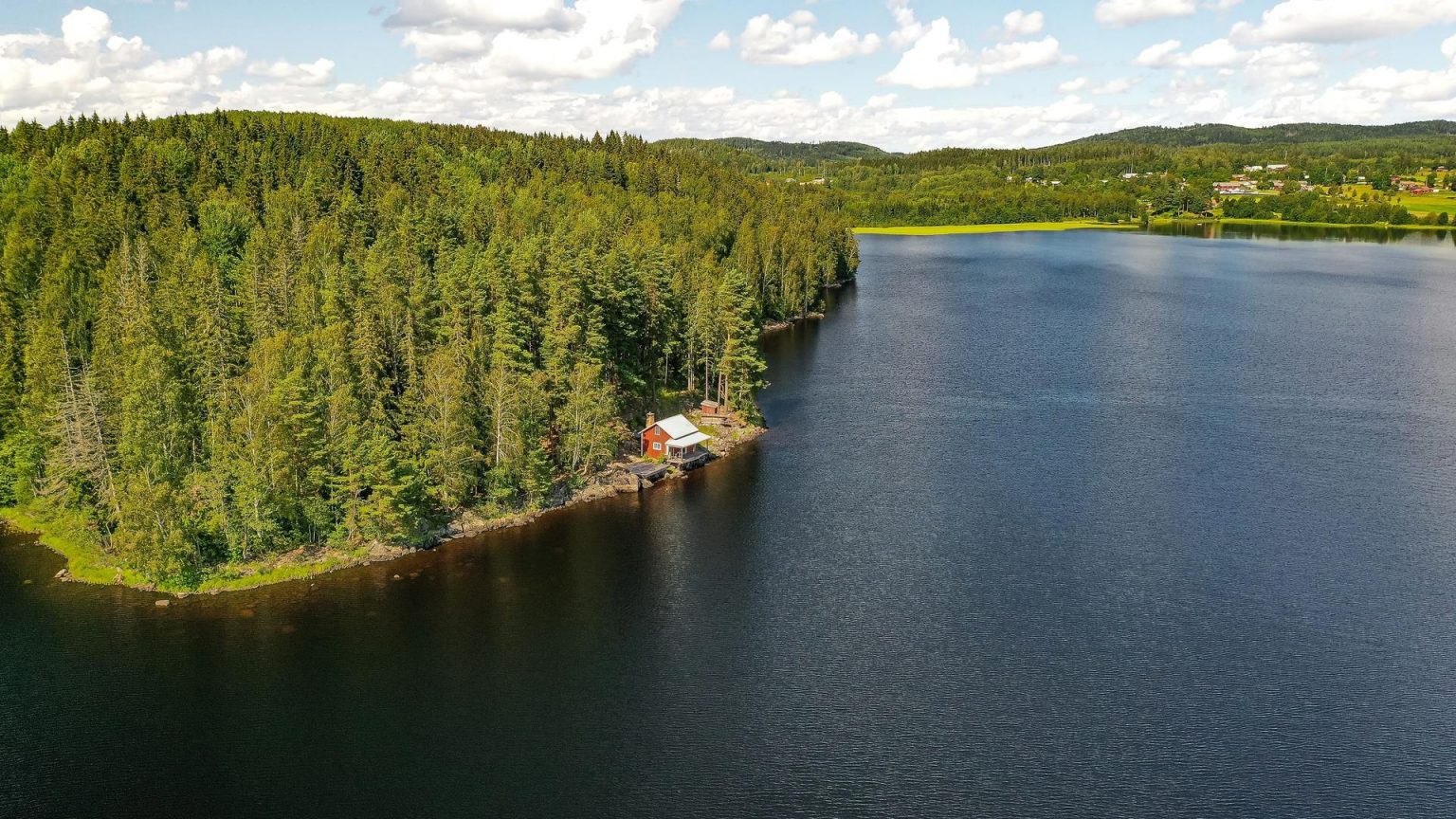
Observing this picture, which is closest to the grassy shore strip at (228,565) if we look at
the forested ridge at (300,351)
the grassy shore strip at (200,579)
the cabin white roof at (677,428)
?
the grassy shore strip at (200,579)

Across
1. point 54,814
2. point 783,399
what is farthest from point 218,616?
point 783,399

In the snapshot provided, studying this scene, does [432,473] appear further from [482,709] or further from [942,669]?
[942,669]

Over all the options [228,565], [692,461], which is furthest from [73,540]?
[692,461]

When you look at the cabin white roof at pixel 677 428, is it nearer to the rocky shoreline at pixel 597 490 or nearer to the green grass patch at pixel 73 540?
the rocky shoreline at pixel 597 490

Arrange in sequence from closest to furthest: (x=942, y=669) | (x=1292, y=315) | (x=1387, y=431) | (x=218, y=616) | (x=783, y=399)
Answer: (x=942, y=669)
(x=218, y=616)
(x=1387, y=431)
(x=783, y=399)
(x=1292, y=315)

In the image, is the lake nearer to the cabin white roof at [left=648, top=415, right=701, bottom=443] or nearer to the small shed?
the small shed

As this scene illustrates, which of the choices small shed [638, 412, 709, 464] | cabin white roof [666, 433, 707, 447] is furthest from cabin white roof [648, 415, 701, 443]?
cabin white roof [666, 433, 707, 447]
